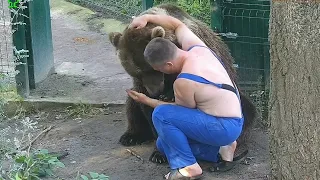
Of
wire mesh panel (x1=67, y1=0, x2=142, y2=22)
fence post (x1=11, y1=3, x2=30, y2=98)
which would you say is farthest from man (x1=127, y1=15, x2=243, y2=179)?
wire mesh panel (x1=67, y1=0, x2=142, y2=22)

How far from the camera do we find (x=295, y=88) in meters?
3.82

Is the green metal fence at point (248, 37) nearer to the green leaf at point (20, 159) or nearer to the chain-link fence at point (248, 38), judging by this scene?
the chain-link fence at point (248, 38)

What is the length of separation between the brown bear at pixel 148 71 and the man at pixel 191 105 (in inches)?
7.6

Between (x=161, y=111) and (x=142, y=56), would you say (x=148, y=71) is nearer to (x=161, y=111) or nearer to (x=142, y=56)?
(x=142, y=56)

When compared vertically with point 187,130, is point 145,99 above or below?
above

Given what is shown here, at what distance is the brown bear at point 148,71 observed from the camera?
5203 millimetres

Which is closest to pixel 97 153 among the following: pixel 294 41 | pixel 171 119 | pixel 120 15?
pixel 171 119

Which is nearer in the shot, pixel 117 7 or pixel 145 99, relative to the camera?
pixel 145 99

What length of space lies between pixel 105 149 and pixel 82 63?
261 cm

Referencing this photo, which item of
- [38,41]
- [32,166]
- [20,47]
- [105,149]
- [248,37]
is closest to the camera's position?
[32,166]

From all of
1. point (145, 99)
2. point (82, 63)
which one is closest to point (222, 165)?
point (145, 99)

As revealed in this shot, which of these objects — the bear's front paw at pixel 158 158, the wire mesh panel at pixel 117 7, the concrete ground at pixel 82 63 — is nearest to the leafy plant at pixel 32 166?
the bear's front paw at pixel 158 158

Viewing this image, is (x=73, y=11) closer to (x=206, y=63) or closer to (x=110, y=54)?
(x=110, y=54)

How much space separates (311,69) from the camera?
3.70m
